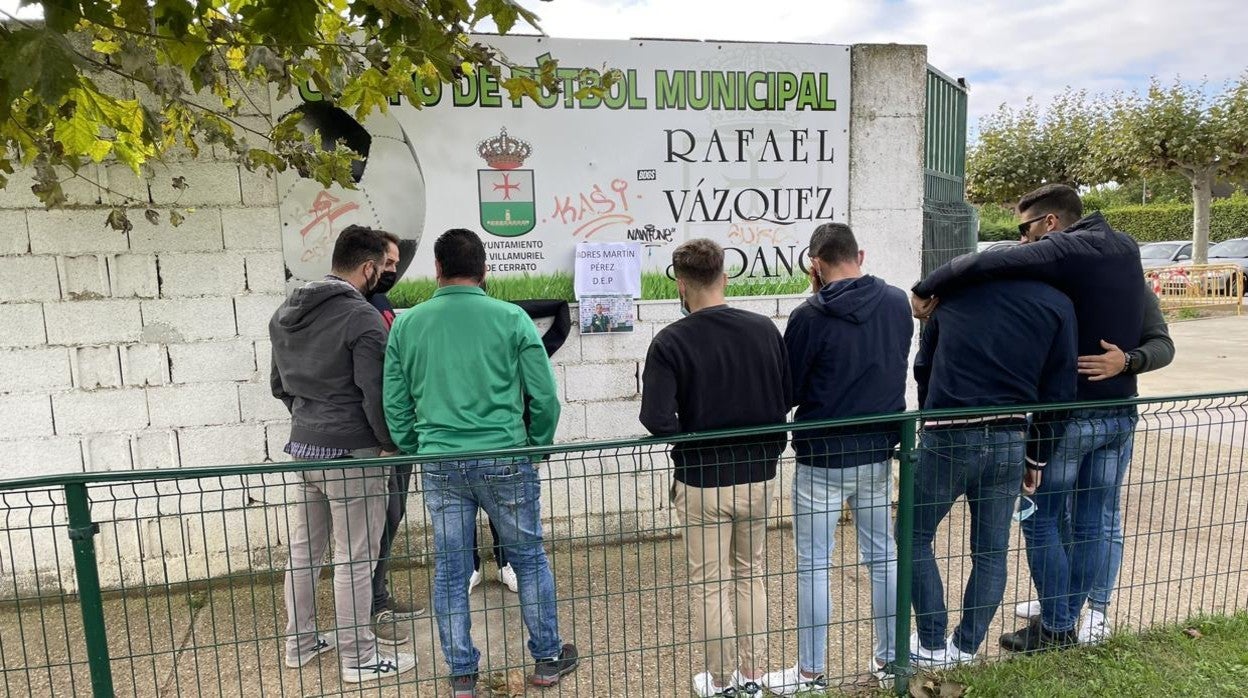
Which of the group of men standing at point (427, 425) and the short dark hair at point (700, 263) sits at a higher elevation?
the short dark hair at point (700, 263)

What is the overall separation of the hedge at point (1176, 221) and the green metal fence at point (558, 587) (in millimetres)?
24998

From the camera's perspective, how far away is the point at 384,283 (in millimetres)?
3883

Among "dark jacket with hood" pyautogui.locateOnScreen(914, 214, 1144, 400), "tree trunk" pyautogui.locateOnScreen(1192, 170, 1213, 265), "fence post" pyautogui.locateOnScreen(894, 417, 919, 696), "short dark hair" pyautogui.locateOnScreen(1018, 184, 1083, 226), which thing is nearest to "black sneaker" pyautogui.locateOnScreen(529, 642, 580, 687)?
"fence post" pyautogui.locateOnScreen(894, 417, 919, 696)

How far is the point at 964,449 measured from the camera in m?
2.92

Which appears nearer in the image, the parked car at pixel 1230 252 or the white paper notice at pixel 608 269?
the white paper notice at pixel 608 269

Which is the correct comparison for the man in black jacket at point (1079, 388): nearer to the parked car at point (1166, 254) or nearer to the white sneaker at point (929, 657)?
the white sneaker at point (929, 657)

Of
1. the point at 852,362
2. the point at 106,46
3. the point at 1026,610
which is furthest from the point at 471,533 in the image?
the point at 1026,610

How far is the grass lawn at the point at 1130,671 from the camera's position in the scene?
2969 millimetres

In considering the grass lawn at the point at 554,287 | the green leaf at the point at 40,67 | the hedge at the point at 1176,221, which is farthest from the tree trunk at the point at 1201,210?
the green leaf at the point at 40,67

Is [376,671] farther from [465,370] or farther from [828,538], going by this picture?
[828,538]

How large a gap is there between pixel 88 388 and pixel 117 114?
159 centimetres

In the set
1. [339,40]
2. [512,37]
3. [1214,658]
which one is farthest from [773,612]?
[339,40]

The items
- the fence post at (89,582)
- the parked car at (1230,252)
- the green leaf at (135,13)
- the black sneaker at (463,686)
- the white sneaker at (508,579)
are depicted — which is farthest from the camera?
the parked car at (1230,252)

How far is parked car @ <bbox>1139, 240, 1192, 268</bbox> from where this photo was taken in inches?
794
